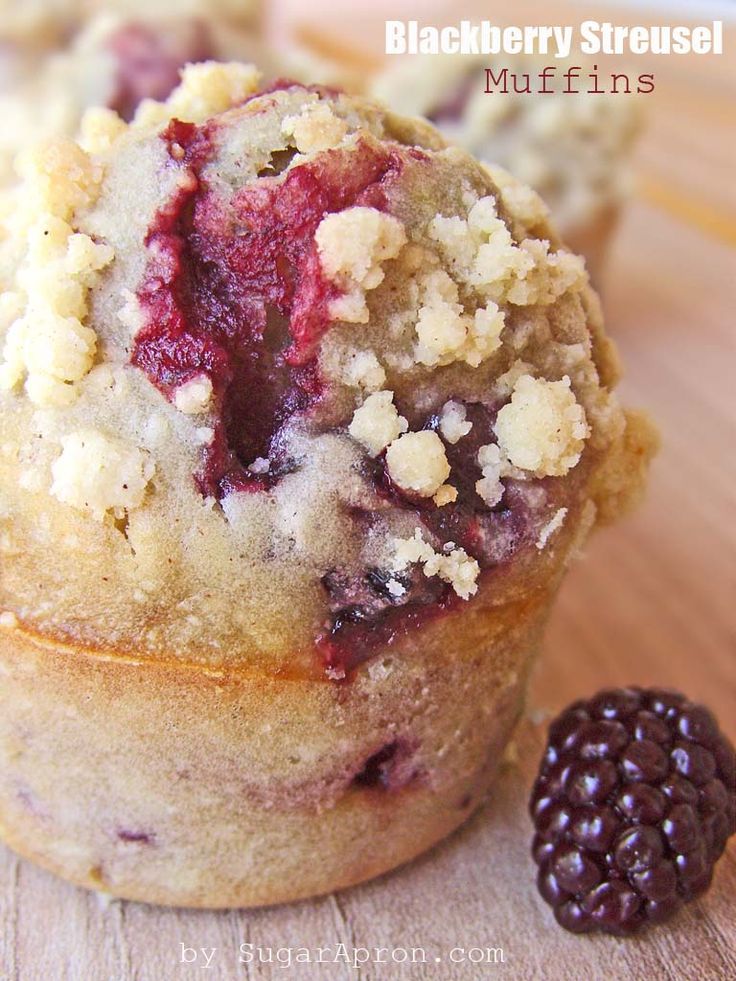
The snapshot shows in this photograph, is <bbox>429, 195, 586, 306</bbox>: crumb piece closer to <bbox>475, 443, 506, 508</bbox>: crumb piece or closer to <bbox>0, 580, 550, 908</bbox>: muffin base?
<bbox>475, 443, 506, 508</bbox>: crumb piece

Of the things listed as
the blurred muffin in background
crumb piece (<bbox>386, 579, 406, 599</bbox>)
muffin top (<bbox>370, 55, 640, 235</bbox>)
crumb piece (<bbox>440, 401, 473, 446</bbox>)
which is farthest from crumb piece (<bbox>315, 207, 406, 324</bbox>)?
muffin top (<bbox>370, 55, 640, 235</bbox>)

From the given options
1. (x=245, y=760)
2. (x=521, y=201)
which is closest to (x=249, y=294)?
(x=521, y=201)

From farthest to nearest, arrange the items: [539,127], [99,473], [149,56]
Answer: [539,127] → [149,56] → [99,473]

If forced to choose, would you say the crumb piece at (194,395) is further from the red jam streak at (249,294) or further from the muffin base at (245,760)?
the muffin base at (245,760)

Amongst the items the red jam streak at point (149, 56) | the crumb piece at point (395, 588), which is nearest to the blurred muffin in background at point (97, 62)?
the red jam streak at point (149, 56)

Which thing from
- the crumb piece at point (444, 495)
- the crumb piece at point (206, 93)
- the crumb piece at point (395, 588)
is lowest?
the crumb piece at point (395, 588)

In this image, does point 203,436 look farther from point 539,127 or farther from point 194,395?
point 539,127
